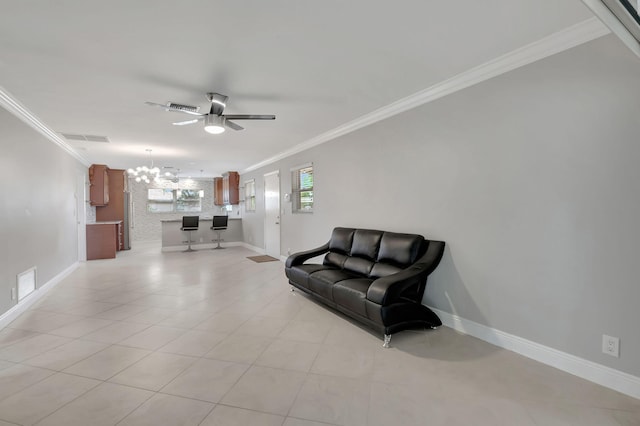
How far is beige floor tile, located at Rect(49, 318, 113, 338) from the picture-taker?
2.89 metres

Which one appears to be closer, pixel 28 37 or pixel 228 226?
pixel 28 37

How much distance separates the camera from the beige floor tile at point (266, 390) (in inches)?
72.0

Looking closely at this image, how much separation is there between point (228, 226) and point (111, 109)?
20.6 ft

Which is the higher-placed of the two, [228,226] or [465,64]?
[465,64]

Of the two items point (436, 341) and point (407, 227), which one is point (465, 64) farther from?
point (436, 341)

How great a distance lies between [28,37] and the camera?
2.11m

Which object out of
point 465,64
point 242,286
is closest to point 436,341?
point 465,64

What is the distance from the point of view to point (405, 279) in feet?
8.87

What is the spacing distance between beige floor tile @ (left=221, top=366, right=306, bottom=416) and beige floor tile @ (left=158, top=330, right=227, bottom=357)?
60cm

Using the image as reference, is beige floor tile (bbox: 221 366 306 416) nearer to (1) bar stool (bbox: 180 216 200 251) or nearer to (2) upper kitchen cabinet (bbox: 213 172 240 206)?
(1) bar stool (bbox: 180 216 200 251)

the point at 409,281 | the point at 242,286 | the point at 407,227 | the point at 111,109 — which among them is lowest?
the point at 242,286

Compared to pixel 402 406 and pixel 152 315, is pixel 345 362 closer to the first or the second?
pixel 402 406

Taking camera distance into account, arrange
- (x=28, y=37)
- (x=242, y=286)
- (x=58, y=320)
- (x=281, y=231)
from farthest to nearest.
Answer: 1. (x=281, y=231)
2. (x=242, y=286)
3. (x=58, y=320)
4. (x=28, y=37)

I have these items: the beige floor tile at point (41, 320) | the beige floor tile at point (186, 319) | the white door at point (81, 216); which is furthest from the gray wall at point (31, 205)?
the beige floor tile at point (186, 319)
